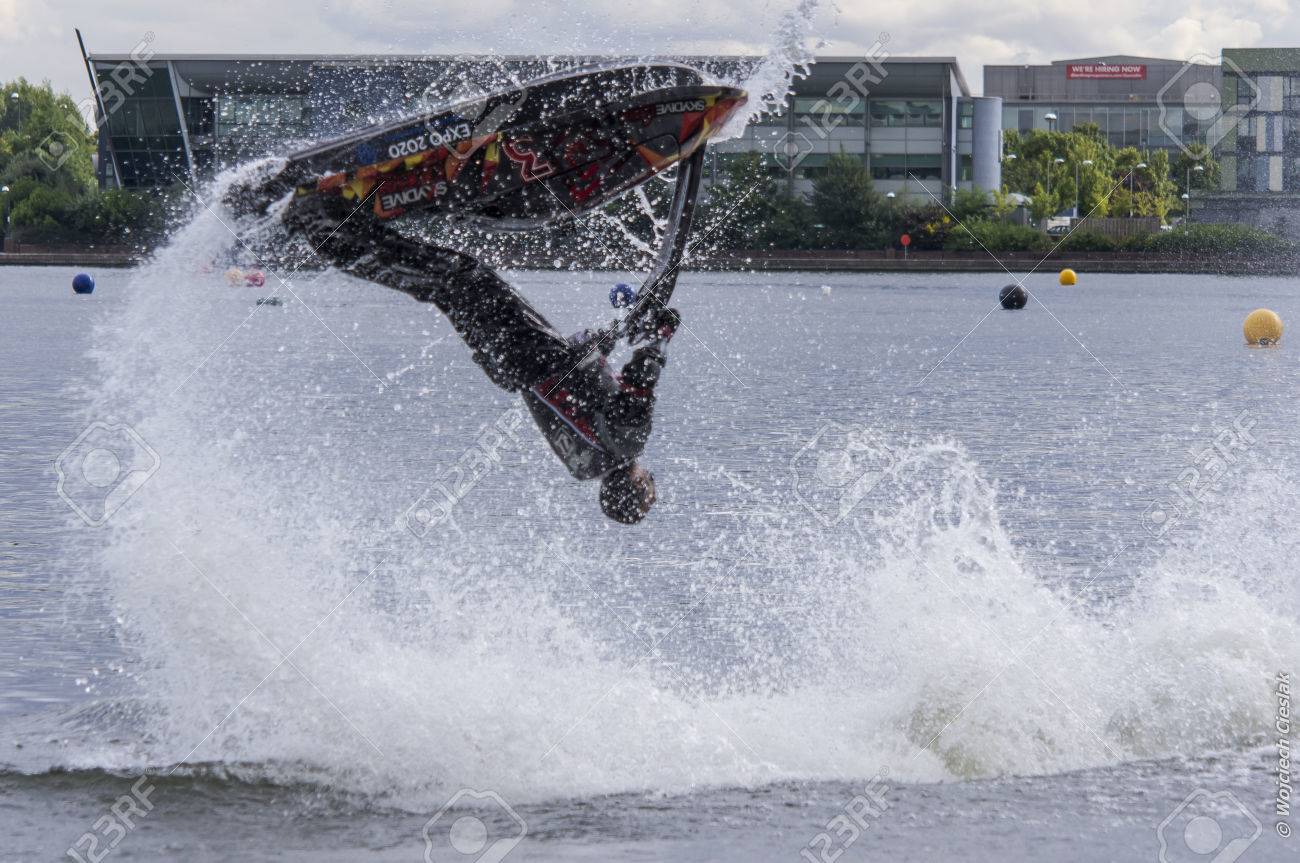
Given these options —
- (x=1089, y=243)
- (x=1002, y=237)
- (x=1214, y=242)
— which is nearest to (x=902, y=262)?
(x=1002, y=237)

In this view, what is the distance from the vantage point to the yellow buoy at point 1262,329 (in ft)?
134

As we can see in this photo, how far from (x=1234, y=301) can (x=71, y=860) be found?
216 ft

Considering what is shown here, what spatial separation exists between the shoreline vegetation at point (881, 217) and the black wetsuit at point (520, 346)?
5258 cm

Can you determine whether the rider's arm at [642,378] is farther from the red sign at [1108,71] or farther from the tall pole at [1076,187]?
the red sign at [1108,71]

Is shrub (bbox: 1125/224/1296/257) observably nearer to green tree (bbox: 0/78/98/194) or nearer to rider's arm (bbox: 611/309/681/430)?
green tree (bbox: 0/78/98/194)

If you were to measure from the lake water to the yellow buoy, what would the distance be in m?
23.8

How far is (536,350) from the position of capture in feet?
29.5

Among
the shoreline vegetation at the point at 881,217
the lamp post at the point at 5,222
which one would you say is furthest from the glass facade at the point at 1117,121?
the lamp post at the point at 5,222

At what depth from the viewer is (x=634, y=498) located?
30.7 feet

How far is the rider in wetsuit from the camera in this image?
28.2 feet

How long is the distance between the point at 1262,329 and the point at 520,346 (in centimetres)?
3567

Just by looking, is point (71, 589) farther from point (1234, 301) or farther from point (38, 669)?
point (1234, 301)

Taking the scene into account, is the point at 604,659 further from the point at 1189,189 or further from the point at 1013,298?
the point at 1189,189

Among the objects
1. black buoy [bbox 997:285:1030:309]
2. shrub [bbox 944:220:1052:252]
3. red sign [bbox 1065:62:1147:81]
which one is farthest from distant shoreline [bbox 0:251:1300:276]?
red sign [bbox 1065:62:1147:81]
